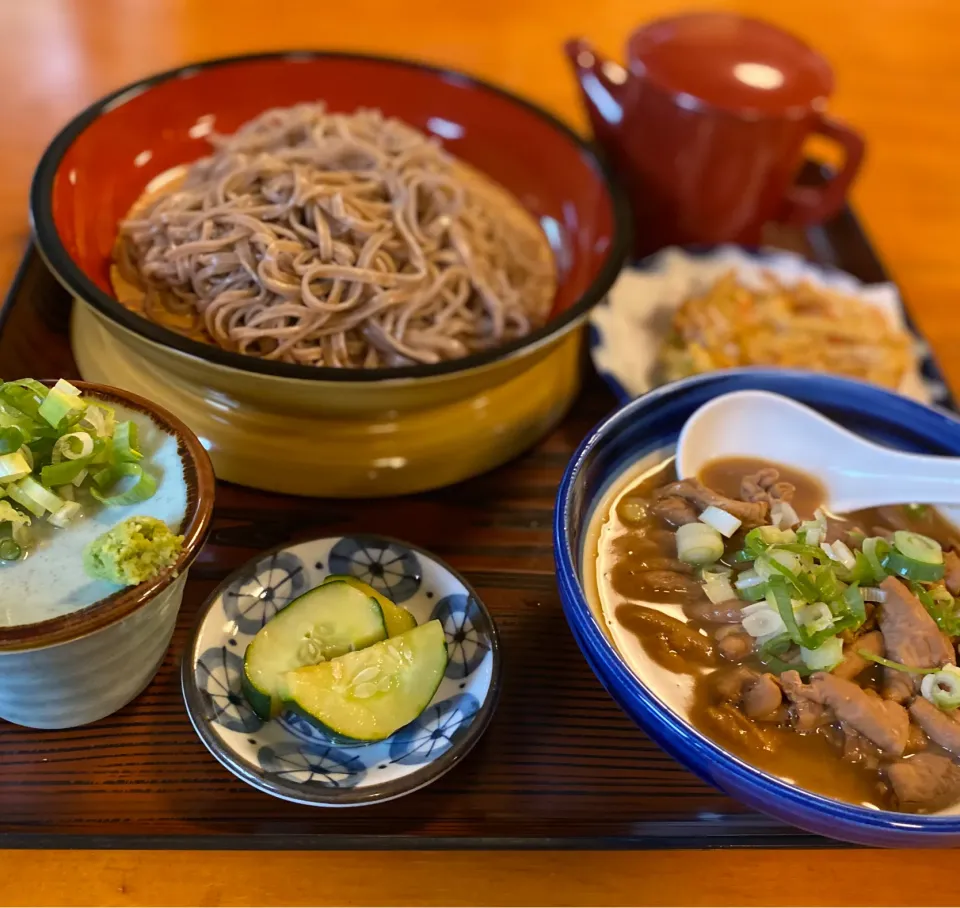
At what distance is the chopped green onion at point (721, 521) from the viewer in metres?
1.10

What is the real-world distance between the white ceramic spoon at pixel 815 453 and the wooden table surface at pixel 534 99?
48cm

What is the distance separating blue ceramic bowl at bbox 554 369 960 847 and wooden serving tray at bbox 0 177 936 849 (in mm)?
140

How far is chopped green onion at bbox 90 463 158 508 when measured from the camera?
0.93 metres

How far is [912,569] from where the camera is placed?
108 centimetres

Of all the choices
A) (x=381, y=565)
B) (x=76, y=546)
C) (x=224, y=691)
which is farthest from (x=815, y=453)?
(x=76, y=546)

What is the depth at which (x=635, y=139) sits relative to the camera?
5.80 ft

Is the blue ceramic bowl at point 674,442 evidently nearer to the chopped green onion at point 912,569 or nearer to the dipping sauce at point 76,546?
the chopped green onion at point 912,569

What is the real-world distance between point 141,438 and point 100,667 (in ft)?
0.84

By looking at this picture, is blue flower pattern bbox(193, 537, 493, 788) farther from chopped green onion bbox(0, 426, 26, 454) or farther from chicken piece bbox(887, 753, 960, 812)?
chicken piece bbox(887, 753, 960, 812)

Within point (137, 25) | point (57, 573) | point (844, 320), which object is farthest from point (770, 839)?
point (137, 25)

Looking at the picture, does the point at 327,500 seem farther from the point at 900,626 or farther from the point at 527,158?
the point at 527,158

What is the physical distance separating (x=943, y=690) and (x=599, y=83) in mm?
1369

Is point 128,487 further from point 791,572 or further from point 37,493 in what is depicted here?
point 791,572

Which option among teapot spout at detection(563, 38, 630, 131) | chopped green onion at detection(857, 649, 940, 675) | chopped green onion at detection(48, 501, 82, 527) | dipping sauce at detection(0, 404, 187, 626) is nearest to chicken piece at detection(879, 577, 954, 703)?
chopped green onion at detection(857, 649, 940, 675)
